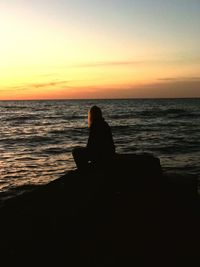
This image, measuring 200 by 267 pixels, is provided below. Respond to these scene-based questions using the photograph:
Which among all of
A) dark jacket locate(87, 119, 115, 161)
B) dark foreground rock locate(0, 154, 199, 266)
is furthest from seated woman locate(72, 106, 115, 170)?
dark foreground rock locate(0, 154, 199, 266)

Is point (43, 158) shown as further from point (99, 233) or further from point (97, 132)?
point (99, 233)

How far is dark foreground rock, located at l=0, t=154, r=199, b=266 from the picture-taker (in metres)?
4.73

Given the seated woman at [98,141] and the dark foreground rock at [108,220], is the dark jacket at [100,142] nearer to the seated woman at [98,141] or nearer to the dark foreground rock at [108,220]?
the seated woman at [98,141]

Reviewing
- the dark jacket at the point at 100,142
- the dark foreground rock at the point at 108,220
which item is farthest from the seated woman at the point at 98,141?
the dark foreground rock at the point at 108,220

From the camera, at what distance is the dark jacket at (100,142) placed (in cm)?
711

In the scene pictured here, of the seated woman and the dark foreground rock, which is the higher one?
the seated woman

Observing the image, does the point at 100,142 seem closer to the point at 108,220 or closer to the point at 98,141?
the point at 98,141

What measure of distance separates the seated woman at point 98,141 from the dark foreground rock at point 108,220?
0.67 feet

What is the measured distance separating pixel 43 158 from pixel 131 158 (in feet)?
32.5

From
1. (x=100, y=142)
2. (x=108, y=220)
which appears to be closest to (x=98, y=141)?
(x=100, y=142)

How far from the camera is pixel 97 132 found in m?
7.13

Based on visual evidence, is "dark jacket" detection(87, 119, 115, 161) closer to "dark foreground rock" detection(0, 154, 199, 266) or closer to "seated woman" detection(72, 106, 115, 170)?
"seated woman" detection(72, 106, 115, 170)

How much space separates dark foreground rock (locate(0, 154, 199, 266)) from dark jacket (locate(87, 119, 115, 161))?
0.85 ft

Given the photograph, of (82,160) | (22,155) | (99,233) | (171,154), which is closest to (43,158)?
(22,155)
